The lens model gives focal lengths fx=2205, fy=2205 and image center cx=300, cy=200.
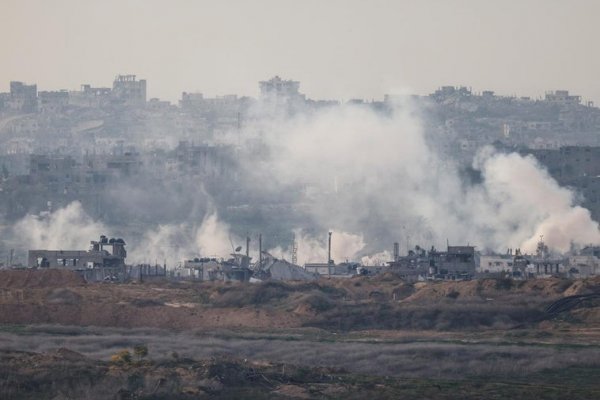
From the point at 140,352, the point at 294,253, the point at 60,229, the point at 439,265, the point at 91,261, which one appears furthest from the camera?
the point at 60,229

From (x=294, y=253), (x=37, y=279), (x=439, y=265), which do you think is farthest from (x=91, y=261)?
(x=294, y=253)

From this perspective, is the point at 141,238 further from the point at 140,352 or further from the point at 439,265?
the point at 140,352

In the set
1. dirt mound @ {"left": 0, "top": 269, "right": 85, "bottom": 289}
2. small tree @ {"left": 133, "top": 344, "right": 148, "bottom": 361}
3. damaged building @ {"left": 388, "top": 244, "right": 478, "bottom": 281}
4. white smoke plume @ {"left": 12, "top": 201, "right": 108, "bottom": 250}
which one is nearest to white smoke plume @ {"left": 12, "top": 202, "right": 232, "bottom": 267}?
white smoke plume @ {"left": 12, "top": 201, "right": 108, "bottom": 250}

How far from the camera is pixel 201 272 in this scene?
11706cm

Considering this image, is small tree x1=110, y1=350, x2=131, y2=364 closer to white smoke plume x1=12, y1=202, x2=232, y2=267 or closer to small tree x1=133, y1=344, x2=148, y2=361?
small tree x1=133, y1=344, x2=148, y2=361

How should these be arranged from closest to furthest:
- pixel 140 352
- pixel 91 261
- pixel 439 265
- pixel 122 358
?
pixel 122 358 → pixel 140 352 → pixel 91 261 → pixel 439 265

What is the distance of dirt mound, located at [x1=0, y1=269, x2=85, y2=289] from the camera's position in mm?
91562

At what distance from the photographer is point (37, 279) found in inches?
3659

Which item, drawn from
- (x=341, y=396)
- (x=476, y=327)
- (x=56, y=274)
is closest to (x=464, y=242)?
(x=56, y=274)

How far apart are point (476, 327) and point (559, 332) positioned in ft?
13.8

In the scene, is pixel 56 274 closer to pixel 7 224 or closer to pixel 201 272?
pixel 201 272

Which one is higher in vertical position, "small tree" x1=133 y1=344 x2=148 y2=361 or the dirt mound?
the dirt mound

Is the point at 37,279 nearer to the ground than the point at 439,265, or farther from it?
nearer to the ground

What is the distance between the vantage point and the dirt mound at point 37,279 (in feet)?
300
